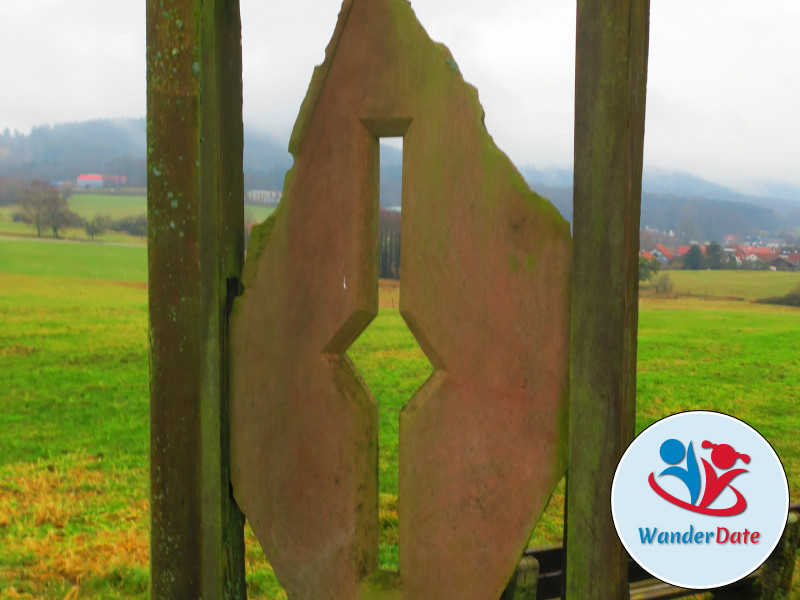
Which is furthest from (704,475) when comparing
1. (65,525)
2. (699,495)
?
(65,525)

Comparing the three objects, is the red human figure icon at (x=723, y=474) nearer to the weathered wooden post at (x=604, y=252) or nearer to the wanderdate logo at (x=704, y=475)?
the wanderdate logo at (x=704, y=475)

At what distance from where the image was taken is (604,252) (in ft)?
2.96

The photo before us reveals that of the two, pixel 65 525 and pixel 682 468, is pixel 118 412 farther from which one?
pixel 682 468

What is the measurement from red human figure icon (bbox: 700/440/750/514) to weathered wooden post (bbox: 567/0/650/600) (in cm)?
28

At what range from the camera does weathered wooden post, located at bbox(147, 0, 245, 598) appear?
1.13 metres

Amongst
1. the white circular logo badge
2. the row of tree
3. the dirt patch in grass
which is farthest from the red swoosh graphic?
the dirt patch in grass

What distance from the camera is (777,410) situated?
4402mm

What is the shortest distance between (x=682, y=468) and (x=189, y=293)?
92 cm

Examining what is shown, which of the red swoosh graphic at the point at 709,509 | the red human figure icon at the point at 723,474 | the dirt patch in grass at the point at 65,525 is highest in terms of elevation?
the red human figure icon at the point at 723,474

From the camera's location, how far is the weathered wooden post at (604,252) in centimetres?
89

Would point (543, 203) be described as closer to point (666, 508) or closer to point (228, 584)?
point (666, 508)

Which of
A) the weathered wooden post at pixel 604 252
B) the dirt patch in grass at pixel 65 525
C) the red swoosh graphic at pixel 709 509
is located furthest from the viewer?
the dirt patch in grass at pixel 65 525

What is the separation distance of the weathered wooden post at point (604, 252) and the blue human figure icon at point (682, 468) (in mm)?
217

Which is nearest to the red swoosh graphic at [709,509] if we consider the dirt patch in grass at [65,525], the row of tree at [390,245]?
the row of tree at [390,245]
